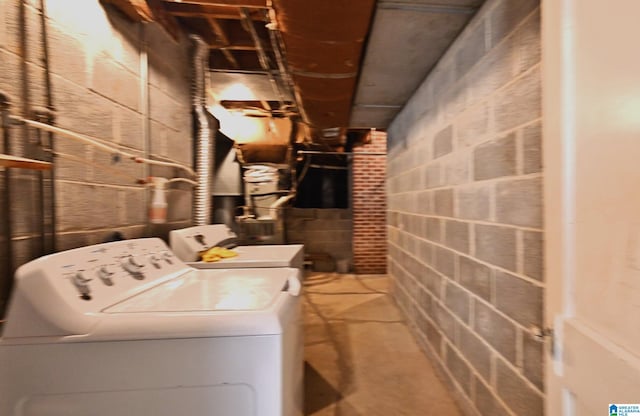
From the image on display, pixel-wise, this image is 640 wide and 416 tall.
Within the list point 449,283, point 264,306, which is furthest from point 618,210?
point 449,283

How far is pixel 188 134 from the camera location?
8.89ft

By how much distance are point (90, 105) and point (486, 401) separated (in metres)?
2.45

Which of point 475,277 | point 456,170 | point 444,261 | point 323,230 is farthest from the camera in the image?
point 323,230

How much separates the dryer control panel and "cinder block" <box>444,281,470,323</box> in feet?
5.35

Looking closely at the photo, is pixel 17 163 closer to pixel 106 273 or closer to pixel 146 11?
pixel 106 273

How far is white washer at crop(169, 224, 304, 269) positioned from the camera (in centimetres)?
198

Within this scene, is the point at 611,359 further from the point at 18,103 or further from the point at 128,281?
the point at 18,103

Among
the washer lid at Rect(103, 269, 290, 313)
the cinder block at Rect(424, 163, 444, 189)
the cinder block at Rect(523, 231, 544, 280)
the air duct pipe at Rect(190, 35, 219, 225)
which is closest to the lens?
the washer lid at Rect(103, 269, 290, 313)

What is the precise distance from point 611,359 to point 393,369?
1.99 meters

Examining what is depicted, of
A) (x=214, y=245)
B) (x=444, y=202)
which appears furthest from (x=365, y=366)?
(x=214, y=245)

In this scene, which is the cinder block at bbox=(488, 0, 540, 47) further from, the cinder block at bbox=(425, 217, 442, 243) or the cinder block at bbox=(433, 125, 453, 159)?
the cinder block at bbox=(425, 217, 442, 243)

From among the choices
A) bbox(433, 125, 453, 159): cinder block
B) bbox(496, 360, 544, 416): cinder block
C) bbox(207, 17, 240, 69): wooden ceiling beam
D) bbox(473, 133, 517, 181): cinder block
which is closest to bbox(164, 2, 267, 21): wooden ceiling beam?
bbox(207, 17, 240, 69): wooden ceiling beam

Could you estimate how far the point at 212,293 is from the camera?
4.13ft

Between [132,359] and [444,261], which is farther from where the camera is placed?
[444,261]
